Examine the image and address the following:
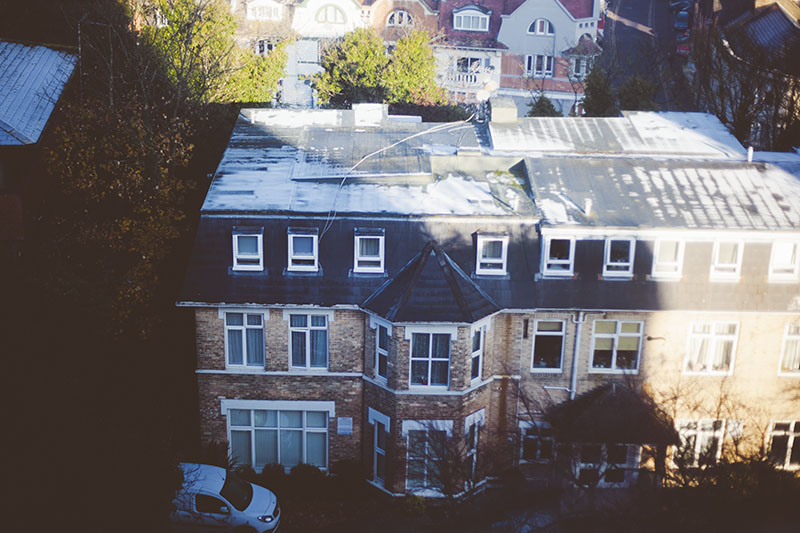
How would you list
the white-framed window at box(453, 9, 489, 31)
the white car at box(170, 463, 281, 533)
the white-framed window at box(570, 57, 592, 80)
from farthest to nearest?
the white-framed window at box(453, 9, 489, 31) → the white-framed window at box(570, 57, 592, 80) → the white car at box(170, 463, 281, 533)

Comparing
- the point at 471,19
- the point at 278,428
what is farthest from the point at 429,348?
the point at 471,19

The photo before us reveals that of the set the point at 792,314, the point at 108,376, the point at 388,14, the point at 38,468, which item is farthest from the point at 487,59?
the point at 38,468

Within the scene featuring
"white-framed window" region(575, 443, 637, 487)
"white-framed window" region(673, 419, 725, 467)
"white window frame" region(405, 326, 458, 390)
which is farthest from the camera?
"white-framed window" region(673, 419, 725, 467)

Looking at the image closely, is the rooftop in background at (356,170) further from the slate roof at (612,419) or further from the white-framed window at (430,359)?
the slate roof at (612,419)

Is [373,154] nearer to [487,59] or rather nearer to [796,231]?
[796,231]

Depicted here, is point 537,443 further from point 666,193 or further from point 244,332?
point 244,332

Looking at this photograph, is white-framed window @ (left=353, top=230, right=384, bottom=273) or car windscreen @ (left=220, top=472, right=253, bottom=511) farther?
white-framed window @ (left=353, top=230, right=384, bottom=273)

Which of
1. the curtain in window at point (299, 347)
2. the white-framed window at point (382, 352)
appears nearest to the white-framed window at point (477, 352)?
the white-framed window at point (382, 352)

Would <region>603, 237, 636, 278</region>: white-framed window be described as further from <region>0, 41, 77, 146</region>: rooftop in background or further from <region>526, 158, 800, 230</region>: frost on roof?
<region>0, 41, 77, 146</region>: rooftop in background

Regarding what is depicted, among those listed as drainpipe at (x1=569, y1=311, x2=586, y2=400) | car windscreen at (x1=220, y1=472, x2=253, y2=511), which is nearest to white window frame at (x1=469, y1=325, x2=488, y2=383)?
drainpipe at (x1=569, y1=311, x2=586, y2=400)
